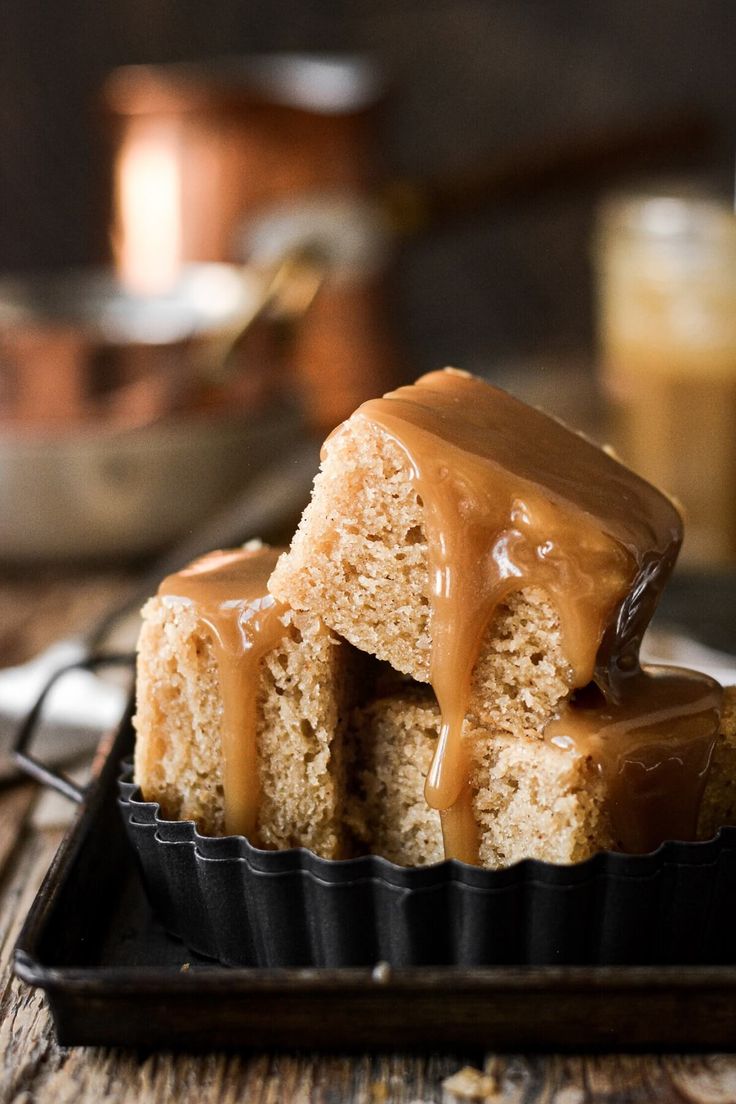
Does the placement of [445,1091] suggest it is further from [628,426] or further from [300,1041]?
[628,426]

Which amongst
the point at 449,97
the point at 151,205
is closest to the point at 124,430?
the point at 151,205

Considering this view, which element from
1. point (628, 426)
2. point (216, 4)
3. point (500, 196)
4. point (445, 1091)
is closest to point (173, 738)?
point (445, 1091)

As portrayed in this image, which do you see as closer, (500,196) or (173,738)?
(173,738)

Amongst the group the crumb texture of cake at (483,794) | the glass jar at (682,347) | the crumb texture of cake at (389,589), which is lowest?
the glass jar at (682,347)

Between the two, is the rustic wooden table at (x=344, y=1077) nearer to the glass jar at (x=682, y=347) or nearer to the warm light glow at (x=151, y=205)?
the glass jar at (x=682, y=347)

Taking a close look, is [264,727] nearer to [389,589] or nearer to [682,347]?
[389,589]

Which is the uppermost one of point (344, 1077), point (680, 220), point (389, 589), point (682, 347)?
point (389, 589)

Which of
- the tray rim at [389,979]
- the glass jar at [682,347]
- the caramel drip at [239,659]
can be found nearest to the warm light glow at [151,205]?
the glass jar at [682,347]
